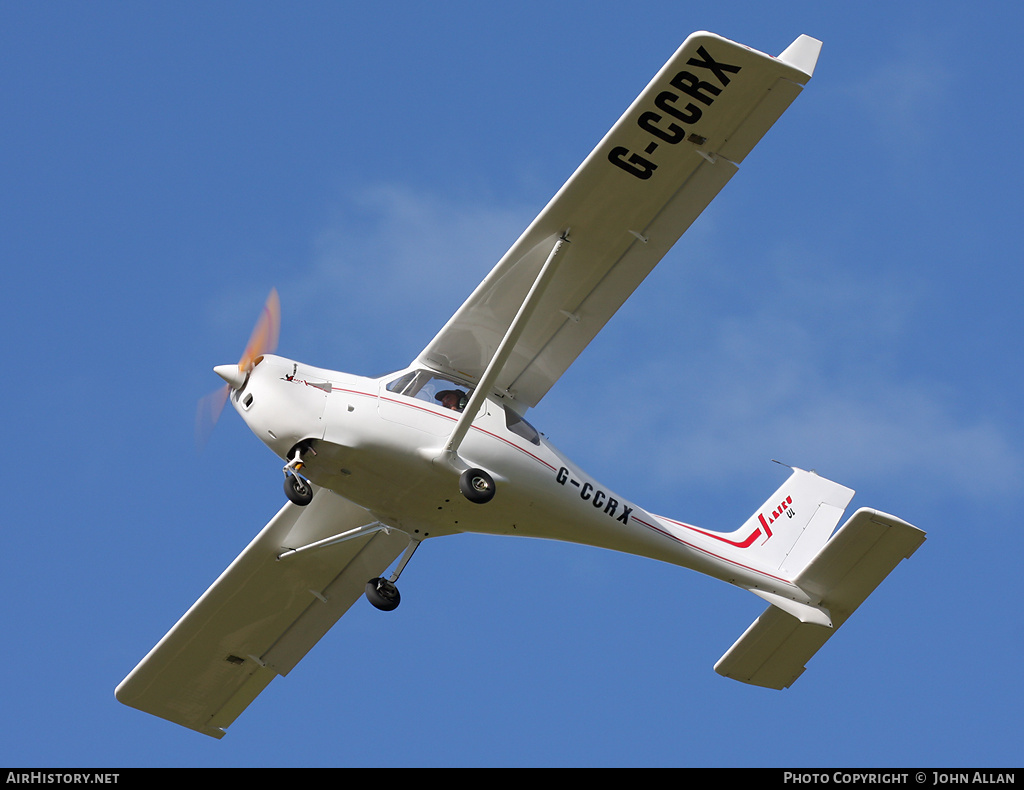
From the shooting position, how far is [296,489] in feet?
45.3

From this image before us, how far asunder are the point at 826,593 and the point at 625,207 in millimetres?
5252

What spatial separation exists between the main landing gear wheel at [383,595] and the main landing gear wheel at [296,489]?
1581 millimetres

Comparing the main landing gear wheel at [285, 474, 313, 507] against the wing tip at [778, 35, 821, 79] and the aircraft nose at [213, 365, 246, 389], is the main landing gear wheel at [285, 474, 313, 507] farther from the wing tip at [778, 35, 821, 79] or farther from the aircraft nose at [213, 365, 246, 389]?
the wing tip at [778, 35, 821, 79]

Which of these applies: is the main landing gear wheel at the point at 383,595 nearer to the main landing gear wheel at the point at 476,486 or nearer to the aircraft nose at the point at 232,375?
the main landing gear wheel at the point at 476,486

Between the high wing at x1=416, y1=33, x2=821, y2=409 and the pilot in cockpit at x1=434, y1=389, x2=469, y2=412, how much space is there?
0.35m

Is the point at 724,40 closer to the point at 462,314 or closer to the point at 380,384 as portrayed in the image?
the point at 462,314

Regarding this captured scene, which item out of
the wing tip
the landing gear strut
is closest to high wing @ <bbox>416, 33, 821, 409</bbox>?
the wing tip

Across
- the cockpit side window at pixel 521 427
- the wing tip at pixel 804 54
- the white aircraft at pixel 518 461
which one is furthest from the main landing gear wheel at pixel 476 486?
the wing tip at pixel 804 54

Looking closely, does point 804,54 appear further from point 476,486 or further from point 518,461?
point 476,486

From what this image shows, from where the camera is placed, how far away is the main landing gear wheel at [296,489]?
543 inches

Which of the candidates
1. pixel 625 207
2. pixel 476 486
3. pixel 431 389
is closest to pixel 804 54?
pixel 625 207

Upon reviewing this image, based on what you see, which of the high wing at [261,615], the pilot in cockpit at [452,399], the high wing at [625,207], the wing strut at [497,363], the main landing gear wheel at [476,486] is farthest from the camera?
the high wing at [261,615]

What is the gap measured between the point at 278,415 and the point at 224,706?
5.57m
